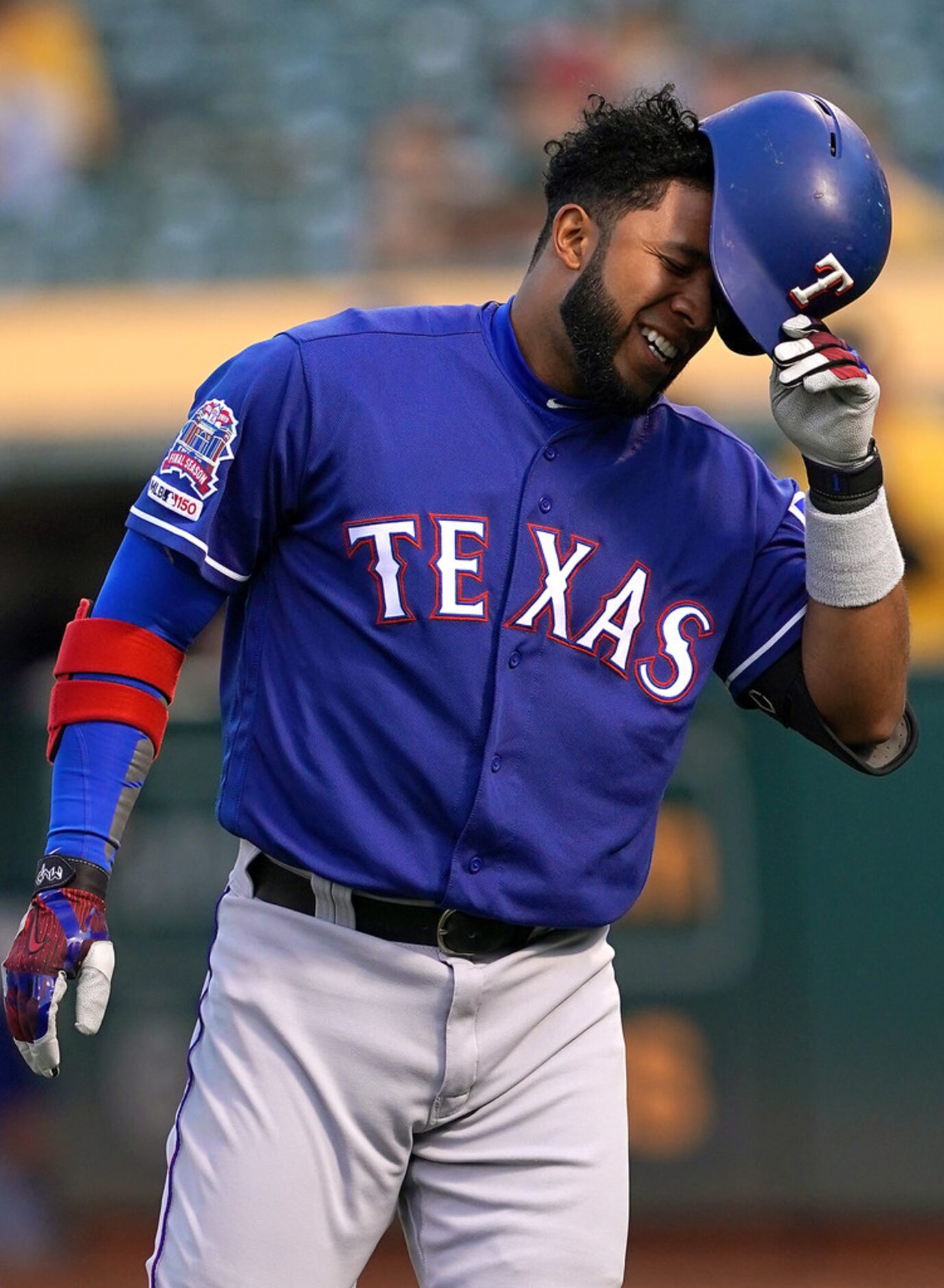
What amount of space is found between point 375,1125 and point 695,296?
1119 millimetres

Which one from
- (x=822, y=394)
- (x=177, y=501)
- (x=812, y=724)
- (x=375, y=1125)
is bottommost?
(x=375, y=1125)

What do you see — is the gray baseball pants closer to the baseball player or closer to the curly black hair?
the baseball player

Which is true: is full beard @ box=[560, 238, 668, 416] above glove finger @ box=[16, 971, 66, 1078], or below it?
above

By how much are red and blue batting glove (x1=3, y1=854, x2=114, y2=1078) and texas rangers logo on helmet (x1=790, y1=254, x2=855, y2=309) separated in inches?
45.3

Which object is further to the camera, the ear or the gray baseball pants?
the ear

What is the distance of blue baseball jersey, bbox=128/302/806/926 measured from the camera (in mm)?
2312

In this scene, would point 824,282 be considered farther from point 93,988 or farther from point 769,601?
point 93,988

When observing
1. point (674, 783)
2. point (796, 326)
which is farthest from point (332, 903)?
point (674, 783)

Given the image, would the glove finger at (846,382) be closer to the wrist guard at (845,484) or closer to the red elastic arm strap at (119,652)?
the wrist guard at (845,484)

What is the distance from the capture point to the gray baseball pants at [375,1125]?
224 centimetres

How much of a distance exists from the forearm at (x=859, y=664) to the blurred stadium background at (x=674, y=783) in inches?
124

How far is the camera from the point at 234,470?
2334mm

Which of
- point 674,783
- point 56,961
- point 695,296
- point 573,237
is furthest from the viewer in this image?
point 674,783

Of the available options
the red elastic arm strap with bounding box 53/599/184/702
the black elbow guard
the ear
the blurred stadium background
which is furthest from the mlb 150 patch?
the blurred stadium background
